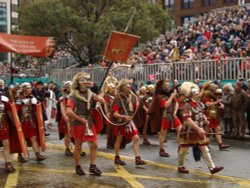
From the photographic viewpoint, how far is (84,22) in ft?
98.9

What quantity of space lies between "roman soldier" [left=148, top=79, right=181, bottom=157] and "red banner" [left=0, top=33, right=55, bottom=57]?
5.15 m

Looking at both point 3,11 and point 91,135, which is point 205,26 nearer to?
point 91,135

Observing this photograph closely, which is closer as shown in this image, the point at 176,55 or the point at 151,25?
the point at 176,55

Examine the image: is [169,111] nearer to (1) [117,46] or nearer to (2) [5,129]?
(1) [117,46]

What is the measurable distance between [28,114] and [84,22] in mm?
20117

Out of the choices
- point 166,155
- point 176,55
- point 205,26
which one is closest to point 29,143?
point 166,155

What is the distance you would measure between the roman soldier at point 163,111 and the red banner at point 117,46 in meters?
1.01

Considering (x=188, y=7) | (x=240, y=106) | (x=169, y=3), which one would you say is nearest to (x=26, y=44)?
(x=240, y=106)

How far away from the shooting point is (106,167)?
32.1 ft

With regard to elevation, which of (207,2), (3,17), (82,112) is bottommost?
(82,112)

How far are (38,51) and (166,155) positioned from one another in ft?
20.5

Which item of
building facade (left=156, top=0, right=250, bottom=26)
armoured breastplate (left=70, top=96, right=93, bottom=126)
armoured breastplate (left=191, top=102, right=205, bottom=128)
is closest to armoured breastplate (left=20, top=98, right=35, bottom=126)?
armoured breastplate (left=70, top=96, right=93, bottom=126)

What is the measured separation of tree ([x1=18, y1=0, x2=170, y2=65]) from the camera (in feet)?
99.3

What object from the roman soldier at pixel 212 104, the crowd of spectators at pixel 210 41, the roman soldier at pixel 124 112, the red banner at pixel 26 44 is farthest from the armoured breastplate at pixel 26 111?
the crowd of spectators at pixel 210 41
